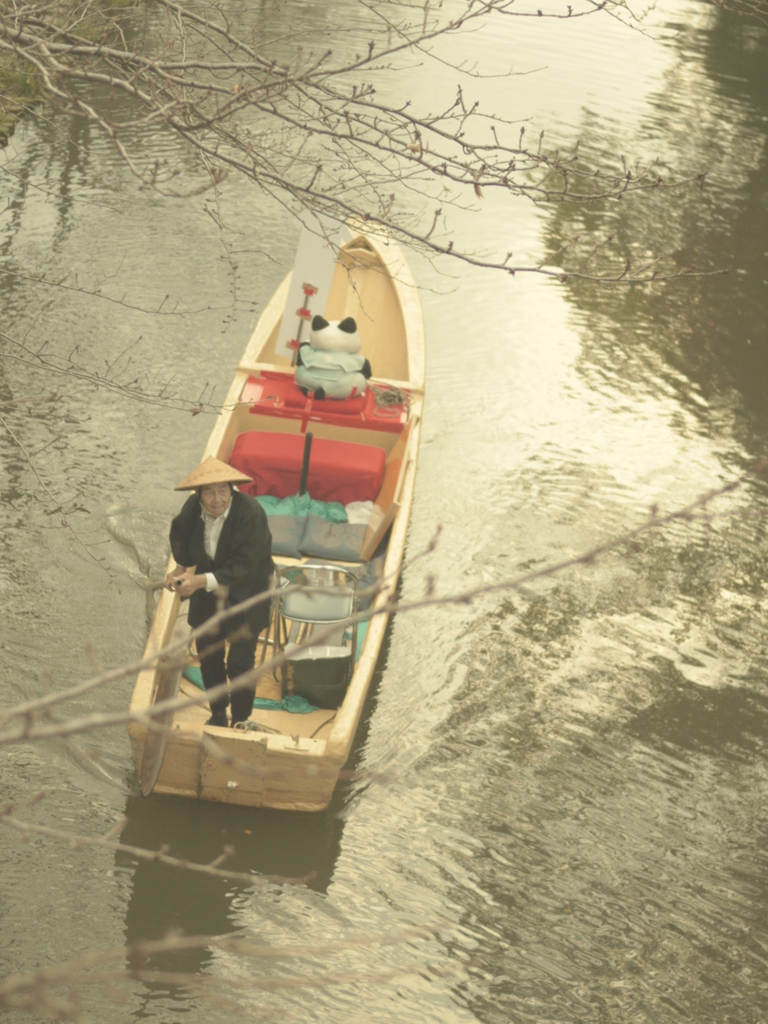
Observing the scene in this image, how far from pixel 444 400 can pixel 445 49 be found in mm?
10639

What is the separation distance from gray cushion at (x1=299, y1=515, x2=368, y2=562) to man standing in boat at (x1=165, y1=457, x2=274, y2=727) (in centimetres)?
136

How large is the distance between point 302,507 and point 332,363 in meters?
1.02

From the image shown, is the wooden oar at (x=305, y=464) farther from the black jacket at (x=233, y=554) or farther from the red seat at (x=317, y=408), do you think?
the black jacket at (x=233, y=554)

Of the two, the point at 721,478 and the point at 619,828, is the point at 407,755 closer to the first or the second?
the point at 619,828

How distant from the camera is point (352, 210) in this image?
361cm

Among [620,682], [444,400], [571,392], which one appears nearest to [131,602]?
[620,682]

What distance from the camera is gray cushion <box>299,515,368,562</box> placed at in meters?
6.45

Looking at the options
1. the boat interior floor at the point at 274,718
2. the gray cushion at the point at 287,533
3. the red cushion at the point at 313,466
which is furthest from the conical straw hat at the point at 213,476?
the red cushion at the point at 313,466

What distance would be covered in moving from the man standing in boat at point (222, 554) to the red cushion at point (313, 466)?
182 cm

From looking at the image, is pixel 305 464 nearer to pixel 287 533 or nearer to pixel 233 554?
pixel 287 533

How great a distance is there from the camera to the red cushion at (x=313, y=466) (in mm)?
6789

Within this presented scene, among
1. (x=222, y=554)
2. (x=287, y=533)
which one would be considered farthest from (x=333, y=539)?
(x=222, y=554)

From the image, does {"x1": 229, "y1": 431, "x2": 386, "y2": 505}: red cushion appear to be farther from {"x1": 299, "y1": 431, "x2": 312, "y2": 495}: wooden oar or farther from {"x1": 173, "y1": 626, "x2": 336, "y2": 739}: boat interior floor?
{"x1": 173, "y1": 626, "x2": 336, "y2": 739}: boat interior floor

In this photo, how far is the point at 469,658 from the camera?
6570mm
